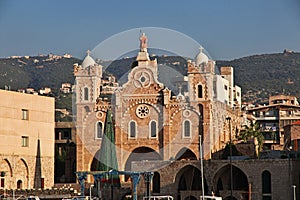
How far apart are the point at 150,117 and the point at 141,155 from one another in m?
3.90

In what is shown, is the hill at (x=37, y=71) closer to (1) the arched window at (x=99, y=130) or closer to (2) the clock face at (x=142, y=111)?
(1) the arched window at (x=99, y=130)

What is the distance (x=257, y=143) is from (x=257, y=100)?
9477 centimetres

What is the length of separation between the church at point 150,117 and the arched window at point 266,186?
12979mm

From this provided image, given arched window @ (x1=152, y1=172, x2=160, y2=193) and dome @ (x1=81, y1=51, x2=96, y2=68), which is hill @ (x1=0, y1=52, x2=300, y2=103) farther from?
arched window @ (x1=152, y1=172, x2=160, y2=193)

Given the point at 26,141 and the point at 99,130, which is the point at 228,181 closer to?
the point at 99,130

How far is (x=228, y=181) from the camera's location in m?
66.6

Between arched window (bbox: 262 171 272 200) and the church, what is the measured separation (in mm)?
12979

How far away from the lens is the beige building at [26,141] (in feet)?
215

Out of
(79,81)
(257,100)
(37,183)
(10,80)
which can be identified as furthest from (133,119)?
(257,100)

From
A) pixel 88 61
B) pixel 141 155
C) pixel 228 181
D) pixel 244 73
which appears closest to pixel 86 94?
pixel 88 61

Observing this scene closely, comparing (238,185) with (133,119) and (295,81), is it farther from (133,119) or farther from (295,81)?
(295,81)

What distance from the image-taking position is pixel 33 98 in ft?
224

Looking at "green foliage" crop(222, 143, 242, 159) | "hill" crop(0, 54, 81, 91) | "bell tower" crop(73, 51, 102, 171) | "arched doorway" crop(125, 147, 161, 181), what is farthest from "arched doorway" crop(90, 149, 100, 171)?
"hill" crop(0, 54, 81, 91)

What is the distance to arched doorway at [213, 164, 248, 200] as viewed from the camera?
63906 mm
